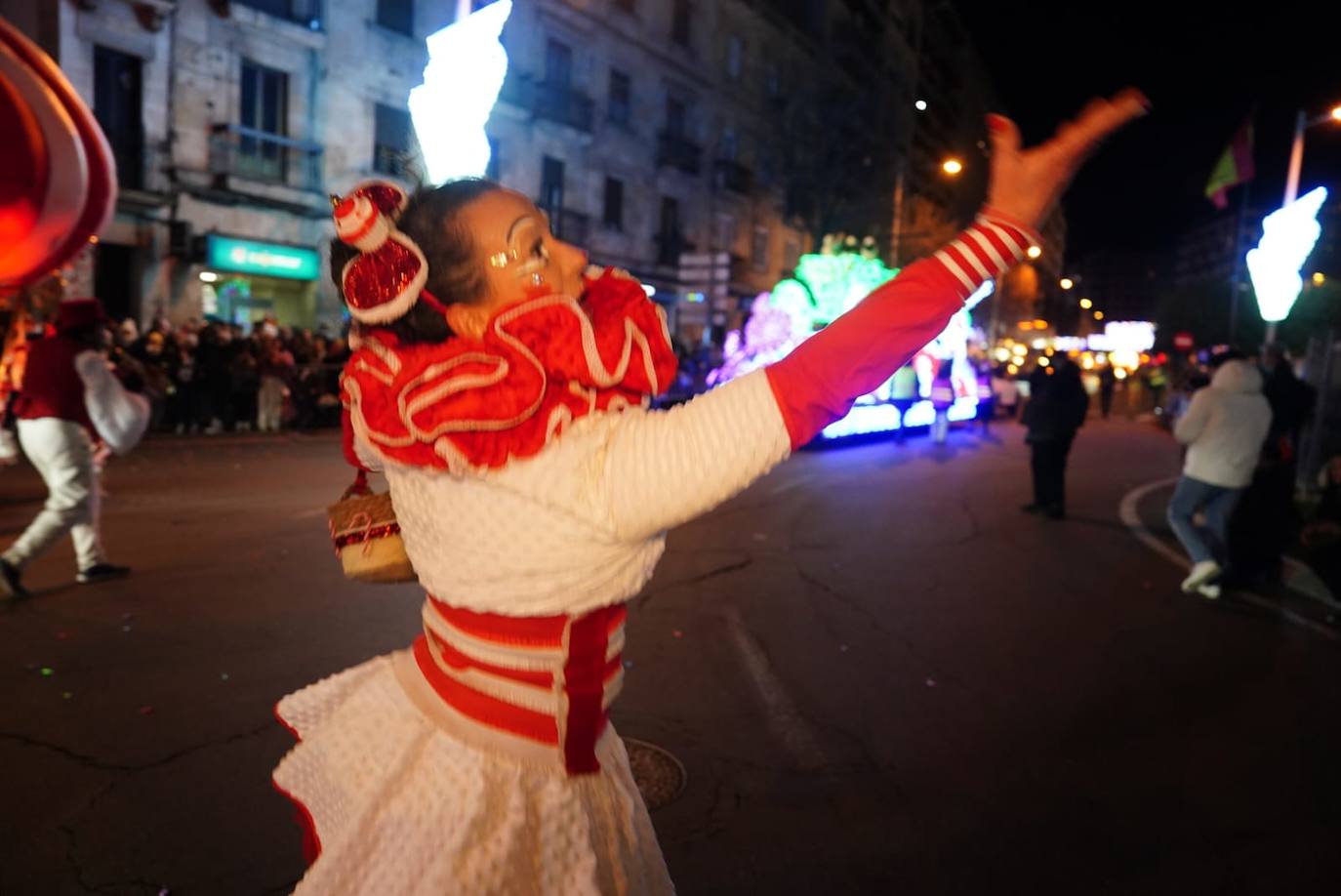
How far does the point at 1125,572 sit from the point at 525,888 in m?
7.75

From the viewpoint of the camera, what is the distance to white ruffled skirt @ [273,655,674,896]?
55.1 inches

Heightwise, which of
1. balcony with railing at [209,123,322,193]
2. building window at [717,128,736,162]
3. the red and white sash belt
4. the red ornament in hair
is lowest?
the red and white sash belt

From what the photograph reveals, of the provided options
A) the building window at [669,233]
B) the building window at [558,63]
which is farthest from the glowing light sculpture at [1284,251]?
the building window at [669,233]

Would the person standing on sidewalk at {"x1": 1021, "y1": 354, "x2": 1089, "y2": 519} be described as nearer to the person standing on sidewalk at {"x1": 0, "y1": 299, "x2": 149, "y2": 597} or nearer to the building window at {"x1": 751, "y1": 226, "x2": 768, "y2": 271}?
the person standing on sidewalk at {"x1": 0, "y1": 299, "x2": 149, "y2": 597}

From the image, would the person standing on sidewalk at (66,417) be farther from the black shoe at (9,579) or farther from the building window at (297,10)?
the building window at (297,10)

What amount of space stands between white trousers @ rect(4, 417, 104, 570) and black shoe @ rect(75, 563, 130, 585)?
0.34 metres

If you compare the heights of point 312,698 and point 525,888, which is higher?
point 312,698

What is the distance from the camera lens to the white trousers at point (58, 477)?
19.2 ft

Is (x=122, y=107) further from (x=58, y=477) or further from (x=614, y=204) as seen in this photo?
(x=58, y=477)

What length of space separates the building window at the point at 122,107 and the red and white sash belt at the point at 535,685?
64.5ft

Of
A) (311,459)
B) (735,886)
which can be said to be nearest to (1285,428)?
(735,886)

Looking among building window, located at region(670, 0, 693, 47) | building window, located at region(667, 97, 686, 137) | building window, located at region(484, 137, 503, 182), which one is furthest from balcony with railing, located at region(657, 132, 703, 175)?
building window, located at region(484, 137, 503, 182)

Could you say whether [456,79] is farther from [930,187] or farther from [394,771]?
[930,187]

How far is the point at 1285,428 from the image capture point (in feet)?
26.2
